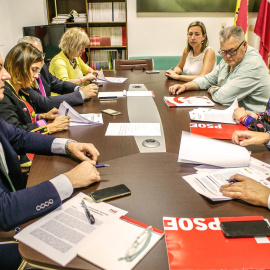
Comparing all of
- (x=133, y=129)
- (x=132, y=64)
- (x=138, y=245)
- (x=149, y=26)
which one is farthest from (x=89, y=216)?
(x=149, y=26)

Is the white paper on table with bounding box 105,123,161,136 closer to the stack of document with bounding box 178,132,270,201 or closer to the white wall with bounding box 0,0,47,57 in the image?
the stack of document with bounding box 178,132,270,201

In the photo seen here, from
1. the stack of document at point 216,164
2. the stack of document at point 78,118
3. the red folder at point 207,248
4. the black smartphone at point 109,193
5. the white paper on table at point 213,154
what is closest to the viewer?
the red folder at point 207,248

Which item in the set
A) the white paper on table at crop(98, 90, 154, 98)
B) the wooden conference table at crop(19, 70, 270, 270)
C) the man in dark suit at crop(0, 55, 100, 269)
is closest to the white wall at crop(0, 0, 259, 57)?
the white paper on table at crop(98, 90, 154, 98)

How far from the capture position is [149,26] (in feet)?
16.2

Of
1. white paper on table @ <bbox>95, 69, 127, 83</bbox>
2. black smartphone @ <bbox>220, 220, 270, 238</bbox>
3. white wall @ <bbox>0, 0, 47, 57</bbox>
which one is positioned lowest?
white paper on table @ <bbox>95, 69, 127, 83</bbox>

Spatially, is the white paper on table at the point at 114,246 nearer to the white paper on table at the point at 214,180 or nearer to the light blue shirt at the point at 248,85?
the white paper on table at the point at 214,180

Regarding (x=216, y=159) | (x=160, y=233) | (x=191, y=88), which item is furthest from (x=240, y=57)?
(x=160, y=233)

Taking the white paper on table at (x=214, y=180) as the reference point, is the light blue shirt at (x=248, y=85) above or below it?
above

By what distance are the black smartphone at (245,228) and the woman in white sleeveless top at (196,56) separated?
2355 mm

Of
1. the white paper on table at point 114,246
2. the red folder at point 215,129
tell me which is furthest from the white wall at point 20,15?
the white paper on table at point 114,246

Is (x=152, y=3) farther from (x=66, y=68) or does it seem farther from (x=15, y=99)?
(x=15, y=99)

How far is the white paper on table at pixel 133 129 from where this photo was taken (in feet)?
5.22

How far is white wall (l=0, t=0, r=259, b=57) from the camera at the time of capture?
4.58 m

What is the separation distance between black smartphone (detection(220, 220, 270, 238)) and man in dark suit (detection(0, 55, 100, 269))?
0.50m
